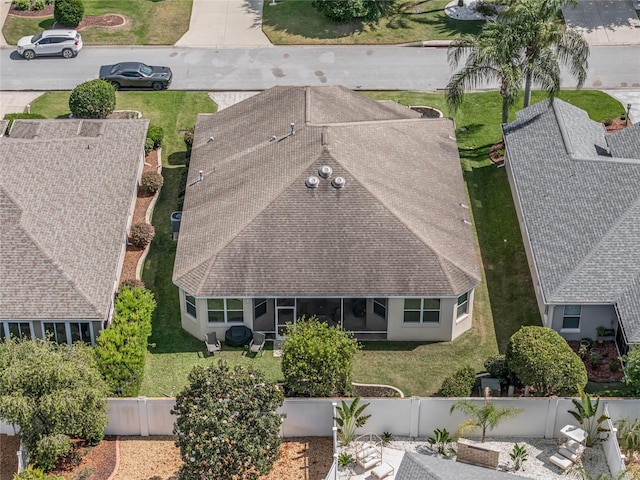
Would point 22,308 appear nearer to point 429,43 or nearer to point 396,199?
point 396,199

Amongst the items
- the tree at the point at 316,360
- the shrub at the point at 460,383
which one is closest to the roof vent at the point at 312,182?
the tree at the point at 316,360

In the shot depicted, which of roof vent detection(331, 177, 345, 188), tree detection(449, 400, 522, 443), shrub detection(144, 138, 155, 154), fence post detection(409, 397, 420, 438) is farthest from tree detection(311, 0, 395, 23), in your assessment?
tree detection(449, 400, 522, 443)

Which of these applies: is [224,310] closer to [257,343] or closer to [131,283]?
[257,343]

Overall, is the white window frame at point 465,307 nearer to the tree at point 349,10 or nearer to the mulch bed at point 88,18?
the tree at point 349,10

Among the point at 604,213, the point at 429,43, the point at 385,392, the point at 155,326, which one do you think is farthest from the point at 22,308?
the point at 429,43

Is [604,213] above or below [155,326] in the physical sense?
above

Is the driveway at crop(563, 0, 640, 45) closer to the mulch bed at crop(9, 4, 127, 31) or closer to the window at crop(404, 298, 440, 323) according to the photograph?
the mulch bed at crop(9, 4, 127, 31)
